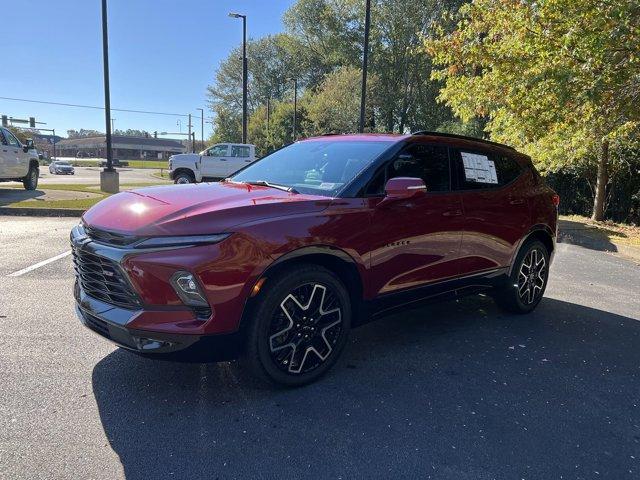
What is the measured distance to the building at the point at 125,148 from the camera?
362 feet

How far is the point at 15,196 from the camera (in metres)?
13.4

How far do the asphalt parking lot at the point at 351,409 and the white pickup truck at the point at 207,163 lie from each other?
1523 centimetres

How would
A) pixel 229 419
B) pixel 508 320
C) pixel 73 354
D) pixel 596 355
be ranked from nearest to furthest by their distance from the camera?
pixel 229 419, pixel 73 354, pixel 596 355, pixel 508 320

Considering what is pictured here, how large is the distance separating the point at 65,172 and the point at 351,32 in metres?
26.9

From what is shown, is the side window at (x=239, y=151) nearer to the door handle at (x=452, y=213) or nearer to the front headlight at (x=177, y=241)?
the door handle at (x=452, y=213)

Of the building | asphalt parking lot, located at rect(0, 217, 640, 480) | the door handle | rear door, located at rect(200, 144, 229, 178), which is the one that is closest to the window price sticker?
the door handle

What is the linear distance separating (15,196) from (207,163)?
760 cm

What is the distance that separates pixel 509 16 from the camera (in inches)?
408

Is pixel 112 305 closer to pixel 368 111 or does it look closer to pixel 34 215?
pixel 34 215

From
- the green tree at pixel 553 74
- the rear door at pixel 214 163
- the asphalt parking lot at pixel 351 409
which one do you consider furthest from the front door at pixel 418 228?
the rear door at pixel 214 163

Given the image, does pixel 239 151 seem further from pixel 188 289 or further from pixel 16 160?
pixel 188 289

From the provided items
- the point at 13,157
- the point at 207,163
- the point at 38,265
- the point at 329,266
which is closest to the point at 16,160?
the point at 13,157

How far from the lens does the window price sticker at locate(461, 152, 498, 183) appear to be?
14.5 feet

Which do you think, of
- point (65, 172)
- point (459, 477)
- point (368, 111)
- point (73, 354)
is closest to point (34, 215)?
point (73, 354)
